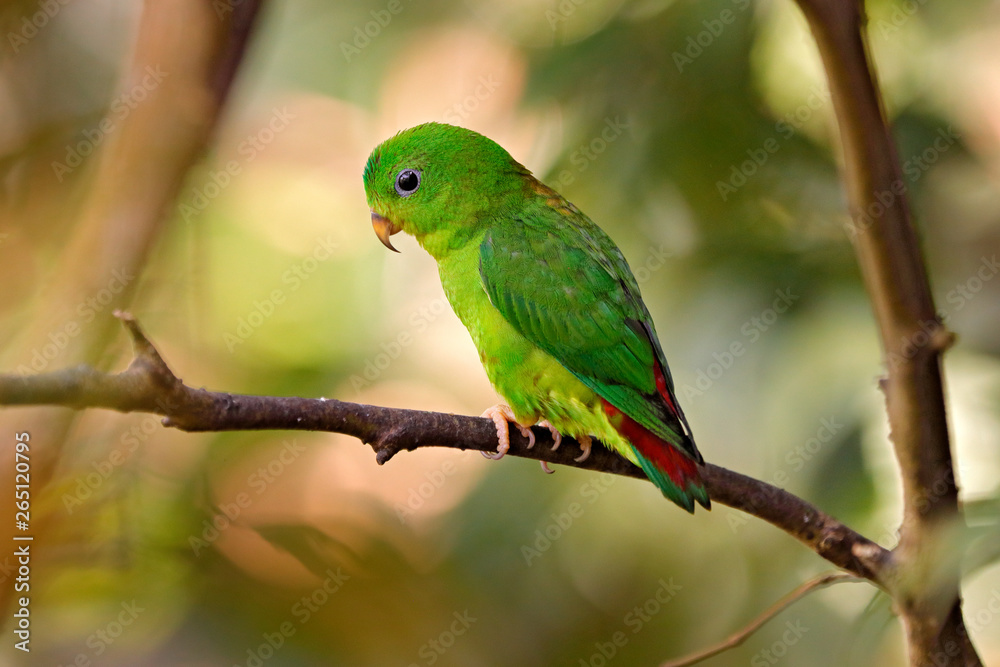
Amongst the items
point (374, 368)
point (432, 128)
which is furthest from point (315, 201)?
point (432, 128)

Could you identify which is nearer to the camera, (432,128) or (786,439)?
(432,128)

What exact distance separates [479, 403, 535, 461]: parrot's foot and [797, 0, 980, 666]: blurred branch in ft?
2.95

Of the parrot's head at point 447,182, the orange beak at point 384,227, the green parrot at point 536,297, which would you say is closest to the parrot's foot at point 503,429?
the green parrot at point 536,297

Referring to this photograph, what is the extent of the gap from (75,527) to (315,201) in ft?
6.88

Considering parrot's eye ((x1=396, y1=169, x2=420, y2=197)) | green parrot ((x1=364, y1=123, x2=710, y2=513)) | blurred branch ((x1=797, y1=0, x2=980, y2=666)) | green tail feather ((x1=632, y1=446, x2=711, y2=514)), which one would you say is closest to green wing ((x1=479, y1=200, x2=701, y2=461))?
green parrot ((x1=364, y1=123, x2=710, y2=513))

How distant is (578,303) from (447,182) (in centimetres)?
65

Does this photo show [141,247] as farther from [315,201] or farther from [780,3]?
[780,3]

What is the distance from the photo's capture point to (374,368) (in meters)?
3.63

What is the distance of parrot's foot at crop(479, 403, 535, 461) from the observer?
6.98ft

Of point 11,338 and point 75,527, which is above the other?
point 11,338

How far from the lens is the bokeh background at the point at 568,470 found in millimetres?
2816

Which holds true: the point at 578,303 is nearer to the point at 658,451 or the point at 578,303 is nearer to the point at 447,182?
the point at 658,451

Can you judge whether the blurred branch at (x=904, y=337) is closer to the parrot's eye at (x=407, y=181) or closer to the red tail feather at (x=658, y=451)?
the red tail feather at (x=658, y=451)

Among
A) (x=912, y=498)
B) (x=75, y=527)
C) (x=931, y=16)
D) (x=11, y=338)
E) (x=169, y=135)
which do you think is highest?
(x=931, y=16)
